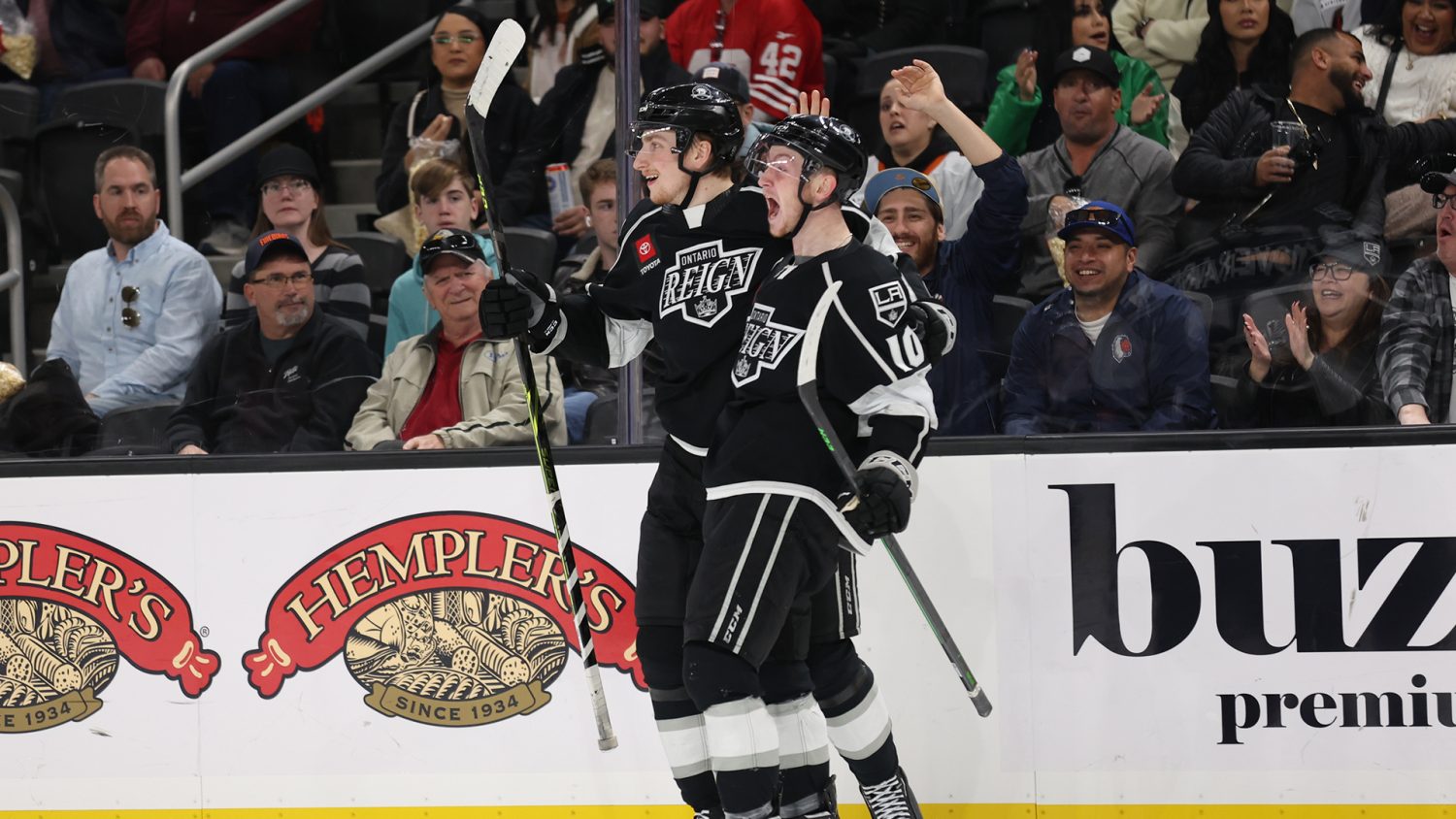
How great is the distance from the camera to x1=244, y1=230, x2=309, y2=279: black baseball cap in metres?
4.13

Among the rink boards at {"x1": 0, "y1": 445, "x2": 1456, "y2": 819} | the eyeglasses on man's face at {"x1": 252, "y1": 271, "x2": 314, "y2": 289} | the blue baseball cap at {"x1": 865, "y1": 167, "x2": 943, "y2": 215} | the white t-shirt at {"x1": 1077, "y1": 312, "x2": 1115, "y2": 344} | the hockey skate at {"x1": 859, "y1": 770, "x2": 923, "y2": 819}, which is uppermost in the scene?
the blue baseball cap at {"x1": 865, "y1": 167, "x2": 943, "y2": 215}

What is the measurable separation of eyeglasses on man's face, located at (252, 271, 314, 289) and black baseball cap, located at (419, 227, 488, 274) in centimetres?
28

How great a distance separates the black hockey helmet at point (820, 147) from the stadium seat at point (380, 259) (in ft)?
3.91

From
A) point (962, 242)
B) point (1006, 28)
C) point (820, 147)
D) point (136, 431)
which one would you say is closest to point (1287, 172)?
point (962, 242)

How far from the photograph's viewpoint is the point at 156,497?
3879mm

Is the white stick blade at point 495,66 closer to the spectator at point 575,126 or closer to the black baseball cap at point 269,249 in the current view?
the spectator at point 575,126

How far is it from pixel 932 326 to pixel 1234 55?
1.66m

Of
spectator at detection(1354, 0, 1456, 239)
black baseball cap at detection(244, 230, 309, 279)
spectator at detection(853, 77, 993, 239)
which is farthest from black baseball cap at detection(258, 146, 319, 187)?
spectator at detection(1354, 0, 1456, 239)

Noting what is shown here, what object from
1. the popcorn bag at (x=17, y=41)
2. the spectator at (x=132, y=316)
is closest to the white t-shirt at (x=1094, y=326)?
the spectator at (x=132, y=316)

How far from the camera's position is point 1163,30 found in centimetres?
470

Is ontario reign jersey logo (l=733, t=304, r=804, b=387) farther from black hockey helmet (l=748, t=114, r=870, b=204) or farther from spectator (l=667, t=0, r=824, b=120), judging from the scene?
spectator (l=667, t=0, r=824, b=120)

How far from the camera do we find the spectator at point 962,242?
3.73 m

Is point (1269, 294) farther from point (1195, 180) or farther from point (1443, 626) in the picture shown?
point (1443, 626)

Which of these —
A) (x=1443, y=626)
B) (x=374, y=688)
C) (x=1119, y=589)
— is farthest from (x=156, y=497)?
(x=1443, y=626)
